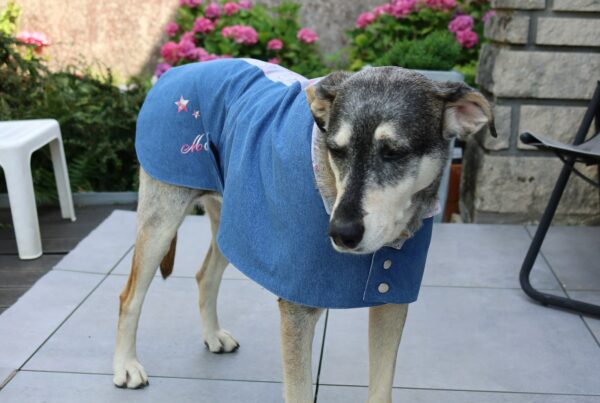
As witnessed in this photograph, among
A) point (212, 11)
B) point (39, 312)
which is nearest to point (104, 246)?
point (39, 312)

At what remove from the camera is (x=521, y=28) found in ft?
17.3

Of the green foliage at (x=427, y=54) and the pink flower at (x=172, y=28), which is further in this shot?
the pink flower at (x=172, y=28)

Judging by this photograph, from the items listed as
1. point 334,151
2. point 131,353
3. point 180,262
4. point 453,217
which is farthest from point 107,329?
point 453,217

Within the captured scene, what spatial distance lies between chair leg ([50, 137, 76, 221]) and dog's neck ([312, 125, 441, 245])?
368 centimetres

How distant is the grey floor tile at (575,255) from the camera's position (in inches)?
182

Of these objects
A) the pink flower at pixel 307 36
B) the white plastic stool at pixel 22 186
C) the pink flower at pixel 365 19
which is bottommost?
the white plastic stool at pixel 22 186

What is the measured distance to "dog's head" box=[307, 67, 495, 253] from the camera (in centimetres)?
225

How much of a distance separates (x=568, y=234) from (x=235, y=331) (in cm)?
275

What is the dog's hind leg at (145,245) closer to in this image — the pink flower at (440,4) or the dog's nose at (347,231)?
the dog's nose at (347,231)

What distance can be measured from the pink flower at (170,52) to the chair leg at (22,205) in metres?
2.30

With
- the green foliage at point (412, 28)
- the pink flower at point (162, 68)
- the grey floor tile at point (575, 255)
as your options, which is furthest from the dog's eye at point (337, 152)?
the pink flower at point (162, 68)

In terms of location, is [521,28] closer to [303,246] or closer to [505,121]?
[505,121]

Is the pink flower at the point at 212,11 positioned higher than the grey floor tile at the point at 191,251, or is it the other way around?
the pink flower at the point at 212,11

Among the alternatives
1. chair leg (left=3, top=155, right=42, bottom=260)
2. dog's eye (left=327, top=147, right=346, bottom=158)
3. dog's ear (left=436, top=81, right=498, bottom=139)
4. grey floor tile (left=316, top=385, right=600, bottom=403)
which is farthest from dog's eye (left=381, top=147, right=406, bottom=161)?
chair leg (left=3, top=155, right=42, bottom=260)
